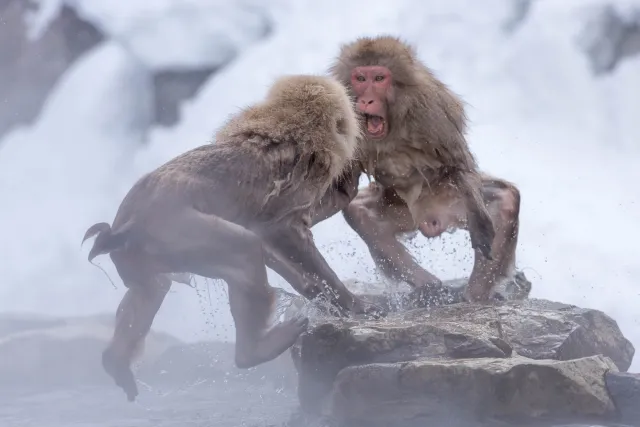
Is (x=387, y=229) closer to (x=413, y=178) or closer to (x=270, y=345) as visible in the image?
(x=413, y=178)

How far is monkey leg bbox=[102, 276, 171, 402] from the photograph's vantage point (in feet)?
9.66

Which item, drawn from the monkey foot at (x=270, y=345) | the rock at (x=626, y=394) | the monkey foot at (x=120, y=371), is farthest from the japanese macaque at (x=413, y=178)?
the monkey foot at (x=120, y=371)

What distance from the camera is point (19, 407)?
143 inches

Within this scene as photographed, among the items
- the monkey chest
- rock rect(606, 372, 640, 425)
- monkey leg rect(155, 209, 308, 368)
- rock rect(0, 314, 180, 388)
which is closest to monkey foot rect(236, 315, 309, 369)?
monkey leg rect(155, 209, 308, 368)

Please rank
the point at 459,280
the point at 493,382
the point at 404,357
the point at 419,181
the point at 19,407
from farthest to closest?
the point at 459,280 < the point at 419,181 < the point at 19,407 < the point at 404,357 < the point at 493,382

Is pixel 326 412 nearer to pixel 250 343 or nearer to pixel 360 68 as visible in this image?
pixel 250 343

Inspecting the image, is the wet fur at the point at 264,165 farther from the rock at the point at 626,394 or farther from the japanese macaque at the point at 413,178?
the rock at the point at 626,394

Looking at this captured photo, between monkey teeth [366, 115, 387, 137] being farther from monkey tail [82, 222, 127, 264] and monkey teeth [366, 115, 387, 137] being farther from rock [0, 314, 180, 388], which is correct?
rock [0, 314, 180, 388]

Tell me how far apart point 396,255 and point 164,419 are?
131cm

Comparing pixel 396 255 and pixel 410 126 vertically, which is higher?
pixel 410 126

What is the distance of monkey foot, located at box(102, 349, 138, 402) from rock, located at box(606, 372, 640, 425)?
4.84ft

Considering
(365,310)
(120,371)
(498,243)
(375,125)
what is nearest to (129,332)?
(120,371)

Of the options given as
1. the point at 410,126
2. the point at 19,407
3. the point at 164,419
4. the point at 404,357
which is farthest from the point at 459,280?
the point at 19,407

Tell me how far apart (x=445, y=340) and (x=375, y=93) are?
1106mm
